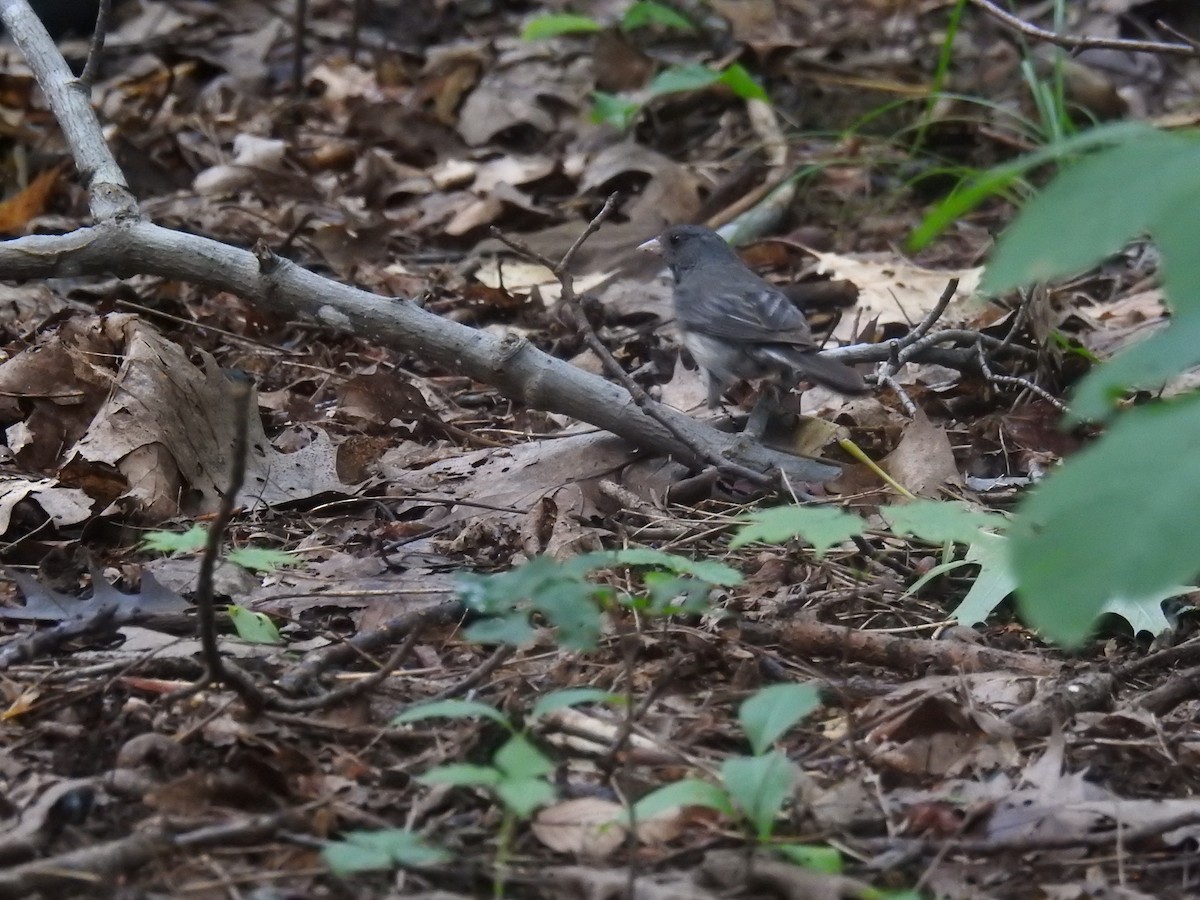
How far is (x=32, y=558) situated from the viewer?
312 centimetres

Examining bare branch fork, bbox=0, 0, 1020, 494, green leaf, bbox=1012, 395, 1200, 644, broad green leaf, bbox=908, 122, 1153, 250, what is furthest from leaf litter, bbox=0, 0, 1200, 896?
broad green leaf, bbox=908, 122, 1153, 250

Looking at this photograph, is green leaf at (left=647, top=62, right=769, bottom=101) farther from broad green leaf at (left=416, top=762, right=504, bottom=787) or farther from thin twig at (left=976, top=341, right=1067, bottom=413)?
broad green leaf at (left=416, top=762, right=504, bottom=787)

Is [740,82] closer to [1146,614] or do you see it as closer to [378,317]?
[378,317]

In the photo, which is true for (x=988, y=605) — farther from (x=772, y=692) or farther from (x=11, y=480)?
(x=11, y=480)

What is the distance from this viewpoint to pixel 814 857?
1.95 meters

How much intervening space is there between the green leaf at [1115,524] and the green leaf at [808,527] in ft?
2.85

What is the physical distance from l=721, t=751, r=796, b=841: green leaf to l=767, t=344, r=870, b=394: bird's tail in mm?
1922

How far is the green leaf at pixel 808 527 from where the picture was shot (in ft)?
7.23

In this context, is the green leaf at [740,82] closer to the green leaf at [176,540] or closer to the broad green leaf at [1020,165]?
the green leaf at [176,540]

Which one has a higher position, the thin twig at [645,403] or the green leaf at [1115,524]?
the green leaf at [1115,524]

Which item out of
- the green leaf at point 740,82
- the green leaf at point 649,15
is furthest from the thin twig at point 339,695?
the green leaf at point 649,15

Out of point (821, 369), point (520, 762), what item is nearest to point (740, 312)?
point (821, 369)

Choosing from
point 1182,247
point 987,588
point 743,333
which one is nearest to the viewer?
point 1182,247

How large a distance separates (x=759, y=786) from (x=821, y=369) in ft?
6.83
